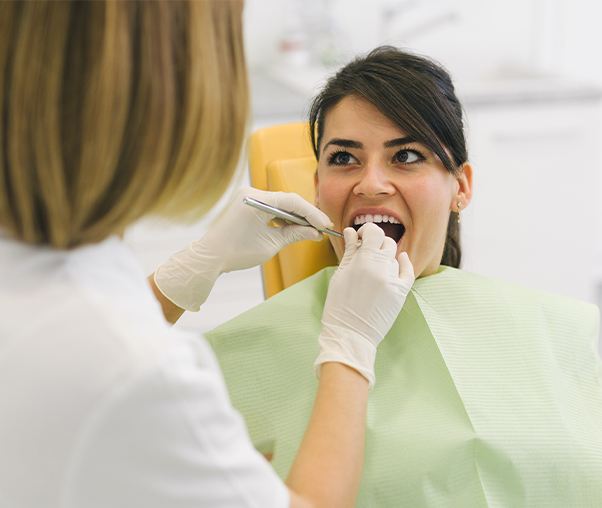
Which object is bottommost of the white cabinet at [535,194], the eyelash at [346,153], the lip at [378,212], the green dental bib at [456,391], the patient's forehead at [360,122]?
the white cabinet at [535,194]

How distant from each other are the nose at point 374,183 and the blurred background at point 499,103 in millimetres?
1171

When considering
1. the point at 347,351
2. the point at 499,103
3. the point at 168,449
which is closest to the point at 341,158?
the point at 347,351

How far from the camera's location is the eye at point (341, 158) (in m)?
1.59

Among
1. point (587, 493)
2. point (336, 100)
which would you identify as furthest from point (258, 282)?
point (587, 493)

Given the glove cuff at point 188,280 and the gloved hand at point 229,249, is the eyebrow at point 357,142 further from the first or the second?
the glove cuff at point 188,280

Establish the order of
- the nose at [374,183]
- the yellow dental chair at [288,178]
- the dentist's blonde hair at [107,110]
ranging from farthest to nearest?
the yellow dental chair at [288,178] < the nose at [374,183] < the dentist's blonde hair at [107,110]

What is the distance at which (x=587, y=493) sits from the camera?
1.40 m

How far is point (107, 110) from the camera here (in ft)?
2.80

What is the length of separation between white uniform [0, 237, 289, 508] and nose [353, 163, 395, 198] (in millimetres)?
667

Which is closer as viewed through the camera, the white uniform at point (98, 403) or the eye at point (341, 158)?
the white uniform at point (98, 403)

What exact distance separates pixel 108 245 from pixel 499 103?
87.9 inches

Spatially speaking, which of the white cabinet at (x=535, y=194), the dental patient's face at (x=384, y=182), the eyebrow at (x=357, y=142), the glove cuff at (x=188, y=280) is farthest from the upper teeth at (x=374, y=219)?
the white cabinet at (x=535, y=194)

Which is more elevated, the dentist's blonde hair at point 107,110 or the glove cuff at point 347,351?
the dentist's blonde hair at point 107,110

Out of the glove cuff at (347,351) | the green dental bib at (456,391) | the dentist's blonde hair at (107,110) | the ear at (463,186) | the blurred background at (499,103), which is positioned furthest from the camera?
the blurred background at (499,103)
